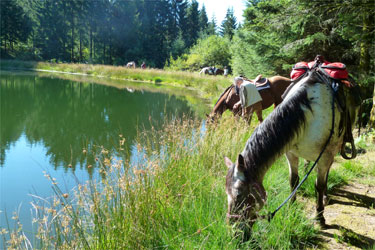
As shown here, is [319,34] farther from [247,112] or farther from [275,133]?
[275,133]

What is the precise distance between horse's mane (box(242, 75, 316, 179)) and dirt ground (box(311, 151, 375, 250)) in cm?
94

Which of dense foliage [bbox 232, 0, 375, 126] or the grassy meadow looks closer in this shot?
the grassy meadow

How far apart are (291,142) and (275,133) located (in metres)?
0.22

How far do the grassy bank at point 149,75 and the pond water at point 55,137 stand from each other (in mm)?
4889

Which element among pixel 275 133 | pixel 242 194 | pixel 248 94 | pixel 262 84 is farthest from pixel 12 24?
pixel 242 194

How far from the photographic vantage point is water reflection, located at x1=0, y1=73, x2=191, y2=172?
18.4ft

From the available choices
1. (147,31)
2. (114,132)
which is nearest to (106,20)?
(147,31)

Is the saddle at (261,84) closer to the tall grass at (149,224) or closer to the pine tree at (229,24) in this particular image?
the tall grass at (149,224)

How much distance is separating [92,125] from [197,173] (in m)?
5.73

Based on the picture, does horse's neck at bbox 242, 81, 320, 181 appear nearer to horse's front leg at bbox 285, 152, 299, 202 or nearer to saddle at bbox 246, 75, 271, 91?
Result: horse's front leg at bbox 285, 152, 299, 202

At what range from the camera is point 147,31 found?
49875 mm

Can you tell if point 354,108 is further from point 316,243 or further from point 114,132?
point 114,132

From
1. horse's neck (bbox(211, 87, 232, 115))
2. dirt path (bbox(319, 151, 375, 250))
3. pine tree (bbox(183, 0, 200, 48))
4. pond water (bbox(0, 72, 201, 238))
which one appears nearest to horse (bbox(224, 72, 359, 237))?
dirt path (bbox(319, 151, 375, 250))

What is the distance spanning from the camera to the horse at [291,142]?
1.98 metres
